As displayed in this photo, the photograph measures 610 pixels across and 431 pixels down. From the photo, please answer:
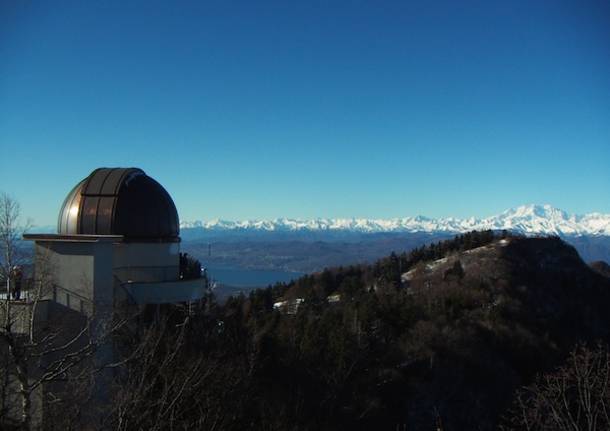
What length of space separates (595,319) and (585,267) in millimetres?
14086

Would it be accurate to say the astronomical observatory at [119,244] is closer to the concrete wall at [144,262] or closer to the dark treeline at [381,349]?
the concrete wall at [144,262]

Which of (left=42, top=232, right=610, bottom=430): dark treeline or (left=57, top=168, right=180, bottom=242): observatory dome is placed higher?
(left=57, top=168, right=180, bottom=242): observatory dome

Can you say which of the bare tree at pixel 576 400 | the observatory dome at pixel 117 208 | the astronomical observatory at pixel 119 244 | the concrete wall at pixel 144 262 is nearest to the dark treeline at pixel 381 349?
the bare tree at pixel 576 400

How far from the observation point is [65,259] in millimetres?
15383

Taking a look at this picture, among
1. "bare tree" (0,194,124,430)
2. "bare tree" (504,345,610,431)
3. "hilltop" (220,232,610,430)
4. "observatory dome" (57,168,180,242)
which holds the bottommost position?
"hilltop" (220,232,610,430)

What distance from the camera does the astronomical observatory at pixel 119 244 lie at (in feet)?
50.1

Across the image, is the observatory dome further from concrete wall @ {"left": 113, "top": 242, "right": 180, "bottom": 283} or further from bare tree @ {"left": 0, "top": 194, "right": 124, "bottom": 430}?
bare tree @ {"left": 0, "top": 194, "right": 124, "bottom": 430}

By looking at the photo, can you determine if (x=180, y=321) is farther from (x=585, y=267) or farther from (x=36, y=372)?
(x=585, y=267)

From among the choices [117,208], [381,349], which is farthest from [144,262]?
[381,349]

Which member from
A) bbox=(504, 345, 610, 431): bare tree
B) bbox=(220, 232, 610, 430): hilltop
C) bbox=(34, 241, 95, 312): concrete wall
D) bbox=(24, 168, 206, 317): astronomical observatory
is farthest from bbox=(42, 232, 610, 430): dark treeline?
bbox=(34, 241, 95, 312): concrete wall

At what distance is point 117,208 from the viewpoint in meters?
17.6

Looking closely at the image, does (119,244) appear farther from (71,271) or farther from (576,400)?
(576,400)

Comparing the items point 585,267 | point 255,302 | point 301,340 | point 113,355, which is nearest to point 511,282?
point 585,267

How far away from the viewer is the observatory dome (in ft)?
→ 57.5
